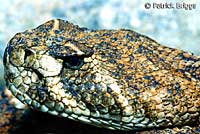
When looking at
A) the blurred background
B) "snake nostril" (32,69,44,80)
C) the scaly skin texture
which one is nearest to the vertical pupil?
the scaly skin texture

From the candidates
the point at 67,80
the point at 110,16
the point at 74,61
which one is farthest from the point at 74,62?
the point at 110,16

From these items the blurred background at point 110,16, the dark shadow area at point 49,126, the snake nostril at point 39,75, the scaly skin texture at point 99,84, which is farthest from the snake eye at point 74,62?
the blurred background at point 110,16

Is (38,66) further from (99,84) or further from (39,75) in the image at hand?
(99,84)

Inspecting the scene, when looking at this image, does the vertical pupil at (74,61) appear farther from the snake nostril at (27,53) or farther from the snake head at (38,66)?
the snake nostril at (27,53)

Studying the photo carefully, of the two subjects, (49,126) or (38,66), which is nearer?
(38,66)

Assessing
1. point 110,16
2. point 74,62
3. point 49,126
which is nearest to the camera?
point 74,62

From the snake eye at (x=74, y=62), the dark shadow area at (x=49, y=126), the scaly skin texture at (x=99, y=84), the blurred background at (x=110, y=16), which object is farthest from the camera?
the blurred background at (x=110, y=16)

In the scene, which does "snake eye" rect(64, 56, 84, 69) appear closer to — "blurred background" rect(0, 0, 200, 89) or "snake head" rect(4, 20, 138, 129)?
"snake head" rect(4, 20, 138, 129)
